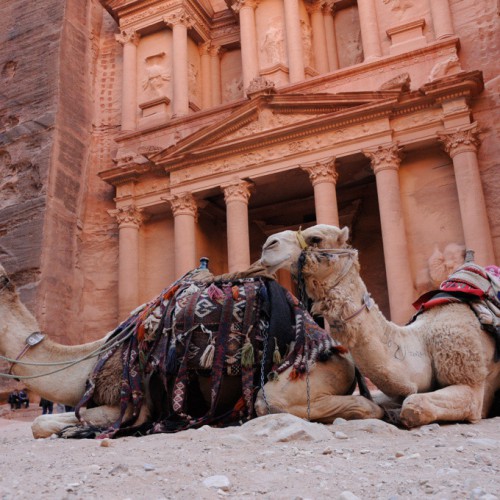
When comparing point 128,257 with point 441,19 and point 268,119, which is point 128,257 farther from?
point 441,19

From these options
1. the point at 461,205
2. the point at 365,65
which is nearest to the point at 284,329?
the point at 461,205

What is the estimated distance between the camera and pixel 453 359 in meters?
3.94

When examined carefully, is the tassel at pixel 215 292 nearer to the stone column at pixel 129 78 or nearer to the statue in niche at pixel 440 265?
the statue in niche at pixel 440 265

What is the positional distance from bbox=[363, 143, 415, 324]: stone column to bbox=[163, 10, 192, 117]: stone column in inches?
283

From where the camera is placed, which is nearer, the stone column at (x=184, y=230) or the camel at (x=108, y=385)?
the camel at (x=108, y=385)

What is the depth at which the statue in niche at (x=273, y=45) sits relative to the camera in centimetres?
1777

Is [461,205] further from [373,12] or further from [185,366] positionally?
[185,366]

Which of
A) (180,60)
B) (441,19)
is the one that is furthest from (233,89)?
(441,19)

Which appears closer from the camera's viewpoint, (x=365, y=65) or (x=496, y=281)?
(x=496, y=281)

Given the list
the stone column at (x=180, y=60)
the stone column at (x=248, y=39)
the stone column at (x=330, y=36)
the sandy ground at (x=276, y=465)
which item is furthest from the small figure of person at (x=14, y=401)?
the stone column at (x=330, y=36)

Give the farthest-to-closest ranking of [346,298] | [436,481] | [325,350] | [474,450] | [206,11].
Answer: [206,11]
[325,350]
[346,298]
[474,450]
[436,481]

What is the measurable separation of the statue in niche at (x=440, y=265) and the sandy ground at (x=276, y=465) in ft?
32.4

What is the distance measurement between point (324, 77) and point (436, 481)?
15324 millimetres

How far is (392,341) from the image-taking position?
13.1 feet
